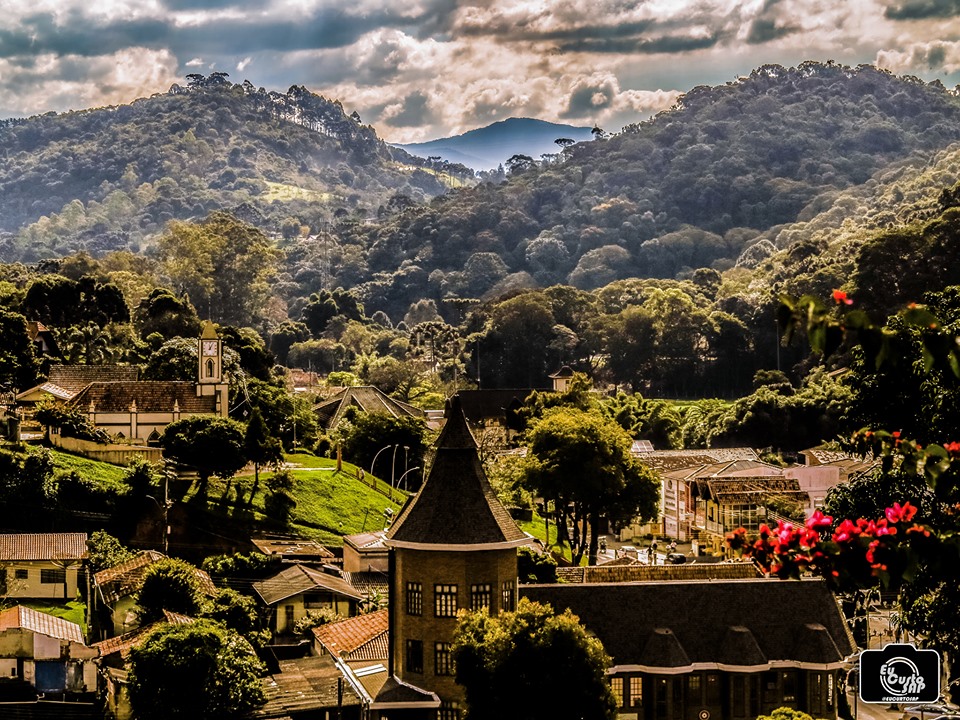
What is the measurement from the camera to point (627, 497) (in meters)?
50.8

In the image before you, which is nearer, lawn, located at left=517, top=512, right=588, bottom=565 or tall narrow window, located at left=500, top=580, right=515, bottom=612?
tall narrow window, located at left=500, top=580, right=515, bottom=612

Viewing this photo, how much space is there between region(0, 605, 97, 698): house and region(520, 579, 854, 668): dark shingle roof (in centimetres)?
1212

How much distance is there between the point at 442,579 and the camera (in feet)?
90.7

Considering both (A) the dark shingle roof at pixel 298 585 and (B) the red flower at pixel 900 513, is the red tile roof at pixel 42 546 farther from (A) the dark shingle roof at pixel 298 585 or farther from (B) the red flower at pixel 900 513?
(B) the red flower at pixel 900 513

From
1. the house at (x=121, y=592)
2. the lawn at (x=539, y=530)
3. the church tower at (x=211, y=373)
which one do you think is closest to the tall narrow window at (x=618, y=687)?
the house at (x=121, y=592)

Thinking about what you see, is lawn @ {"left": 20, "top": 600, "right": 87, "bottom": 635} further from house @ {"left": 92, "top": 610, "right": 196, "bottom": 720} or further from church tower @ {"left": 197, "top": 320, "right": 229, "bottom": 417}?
church tower @ {"left": 197, "top": 320, "right": 229, "bottom": 417}

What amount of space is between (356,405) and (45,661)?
48.1 metres

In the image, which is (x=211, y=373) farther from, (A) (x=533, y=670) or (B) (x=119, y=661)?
(A) (x=533, y=670)

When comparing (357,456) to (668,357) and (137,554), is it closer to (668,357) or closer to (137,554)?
(137,554)

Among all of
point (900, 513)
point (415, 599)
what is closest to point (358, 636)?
point (415, 599)

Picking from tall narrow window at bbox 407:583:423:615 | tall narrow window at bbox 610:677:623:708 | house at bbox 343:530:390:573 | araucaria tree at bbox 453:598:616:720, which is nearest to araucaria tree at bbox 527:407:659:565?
house at bbox 343:530:390:573

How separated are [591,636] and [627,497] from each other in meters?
24.5

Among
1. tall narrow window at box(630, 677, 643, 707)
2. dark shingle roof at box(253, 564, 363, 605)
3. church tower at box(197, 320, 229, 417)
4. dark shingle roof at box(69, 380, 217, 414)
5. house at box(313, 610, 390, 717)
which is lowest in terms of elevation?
tall narrow window at box(630, 677, 643, 707)

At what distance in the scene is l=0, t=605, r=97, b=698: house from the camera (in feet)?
113
